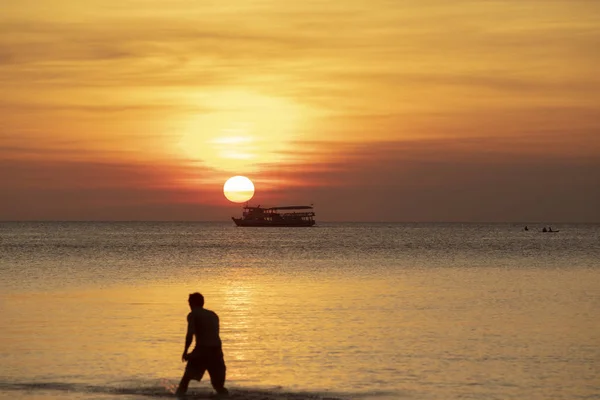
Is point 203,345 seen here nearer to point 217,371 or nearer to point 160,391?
point 217,371

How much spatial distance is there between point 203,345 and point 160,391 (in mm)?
1885

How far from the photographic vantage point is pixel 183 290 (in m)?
51.7

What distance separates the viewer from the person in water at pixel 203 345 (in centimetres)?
1947

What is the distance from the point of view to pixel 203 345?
64.4ft

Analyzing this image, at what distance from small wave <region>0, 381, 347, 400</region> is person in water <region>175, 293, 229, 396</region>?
22.3 inches

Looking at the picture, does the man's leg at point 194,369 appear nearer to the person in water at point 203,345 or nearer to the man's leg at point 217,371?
the person in water at point 203,345

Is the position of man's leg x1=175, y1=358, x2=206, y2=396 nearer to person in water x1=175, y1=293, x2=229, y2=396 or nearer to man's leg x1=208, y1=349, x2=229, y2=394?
person in water x1=175, y1=293, x2=229, y2=396

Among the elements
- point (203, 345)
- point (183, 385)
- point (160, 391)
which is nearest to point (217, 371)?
point (203, 345)

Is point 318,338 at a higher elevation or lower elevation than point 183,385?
lower

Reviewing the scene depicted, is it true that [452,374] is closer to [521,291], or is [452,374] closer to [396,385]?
[396,385]

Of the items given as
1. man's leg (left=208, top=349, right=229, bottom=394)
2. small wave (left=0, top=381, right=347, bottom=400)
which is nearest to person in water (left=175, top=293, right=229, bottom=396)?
man's leg (left=208, top=349, right=229, bottom=394)

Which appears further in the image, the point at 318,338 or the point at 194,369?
the point at 318,338

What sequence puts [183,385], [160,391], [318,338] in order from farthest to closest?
1. [318,338]
2. [160,391]
3. [183,385]

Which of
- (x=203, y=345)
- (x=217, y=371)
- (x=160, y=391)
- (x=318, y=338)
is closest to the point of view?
(x=203, y=345)
